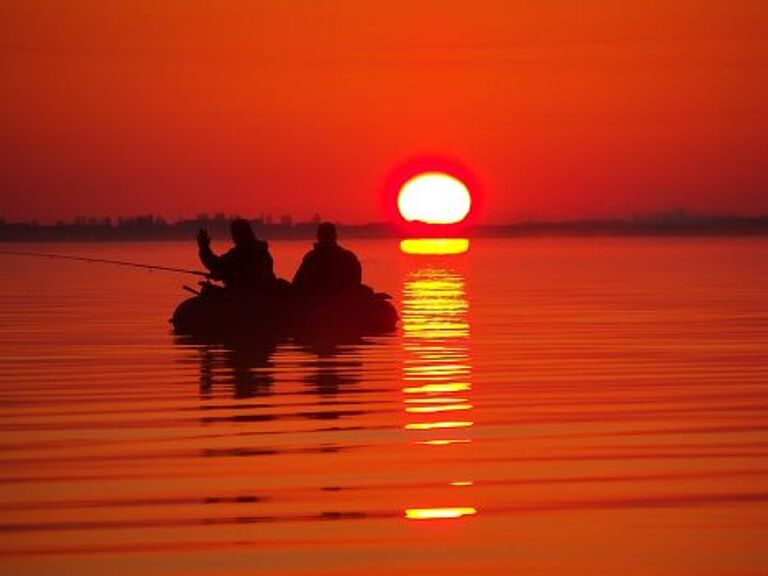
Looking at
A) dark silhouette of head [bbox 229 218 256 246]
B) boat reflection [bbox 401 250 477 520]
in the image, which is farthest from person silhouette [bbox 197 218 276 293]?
boat reflection [bbox 401 250 477 520]

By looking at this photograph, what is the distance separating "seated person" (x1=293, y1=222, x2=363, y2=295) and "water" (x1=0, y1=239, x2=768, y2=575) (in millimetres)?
967

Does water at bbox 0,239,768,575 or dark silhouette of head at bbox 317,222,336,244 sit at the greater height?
dark silhouette of head at bbox 317,222,336,244

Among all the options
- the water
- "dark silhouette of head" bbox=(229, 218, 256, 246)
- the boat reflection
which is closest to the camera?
the water

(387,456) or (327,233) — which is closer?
(387,456)

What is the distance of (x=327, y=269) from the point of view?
2438cm

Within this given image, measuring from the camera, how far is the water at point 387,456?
9039mm

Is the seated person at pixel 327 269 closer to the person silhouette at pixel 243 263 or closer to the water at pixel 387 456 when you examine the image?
the person silhouette at pixel 243 263

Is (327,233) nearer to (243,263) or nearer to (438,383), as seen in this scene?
(243,263)

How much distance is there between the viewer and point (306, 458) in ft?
40.1

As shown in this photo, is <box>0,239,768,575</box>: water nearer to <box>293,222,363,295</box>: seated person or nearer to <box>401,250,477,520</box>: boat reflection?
<box>401,250,477,520</box>: boat reflection

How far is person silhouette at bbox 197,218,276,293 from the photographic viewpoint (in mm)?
23969

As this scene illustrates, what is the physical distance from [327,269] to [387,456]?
12227 millimetres

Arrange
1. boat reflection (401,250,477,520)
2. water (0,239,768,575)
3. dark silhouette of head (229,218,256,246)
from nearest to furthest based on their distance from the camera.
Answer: water (0,239,768,575), boat reflection (401,250,477,520), dark silhouette of head (229,218,256,246)

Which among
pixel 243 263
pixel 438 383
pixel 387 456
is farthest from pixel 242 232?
pixel 387 456
